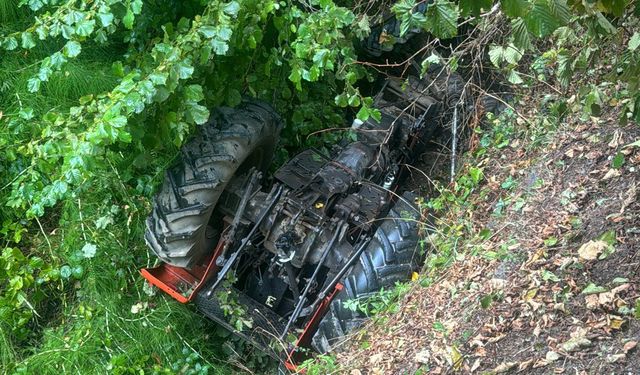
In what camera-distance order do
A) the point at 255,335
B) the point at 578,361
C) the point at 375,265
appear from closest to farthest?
the point at 578,361 < the point at 375,265 < the point at 255,335

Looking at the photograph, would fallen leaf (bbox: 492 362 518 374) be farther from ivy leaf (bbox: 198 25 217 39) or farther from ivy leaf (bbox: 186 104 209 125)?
ivy leaf (bbox: 198 25 217 39)

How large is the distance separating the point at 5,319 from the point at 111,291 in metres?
0.66

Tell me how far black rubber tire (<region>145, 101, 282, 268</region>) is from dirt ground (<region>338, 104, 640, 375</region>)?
1.06 m

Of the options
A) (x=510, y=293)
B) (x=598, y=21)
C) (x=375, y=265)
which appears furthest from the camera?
(x=375, y=265)

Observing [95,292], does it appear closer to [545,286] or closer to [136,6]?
[136,6]

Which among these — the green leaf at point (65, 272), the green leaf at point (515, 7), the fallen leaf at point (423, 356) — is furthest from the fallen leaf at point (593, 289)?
the green leaf at point (65, 272)

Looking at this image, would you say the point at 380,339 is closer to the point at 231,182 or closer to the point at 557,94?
the point at 231,182

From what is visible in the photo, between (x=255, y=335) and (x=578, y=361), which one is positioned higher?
(x=578, y=361)

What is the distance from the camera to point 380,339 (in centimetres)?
379

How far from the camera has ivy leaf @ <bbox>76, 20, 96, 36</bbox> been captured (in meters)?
3.67

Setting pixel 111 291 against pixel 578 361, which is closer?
pixel 578 361

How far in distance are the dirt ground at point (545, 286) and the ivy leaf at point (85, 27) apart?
2040 mm

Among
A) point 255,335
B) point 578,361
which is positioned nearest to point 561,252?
point 578,361

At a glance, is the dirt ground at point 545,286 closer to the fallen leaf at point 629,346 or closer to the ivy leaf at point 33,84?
the fallen leaf at point 629,346
